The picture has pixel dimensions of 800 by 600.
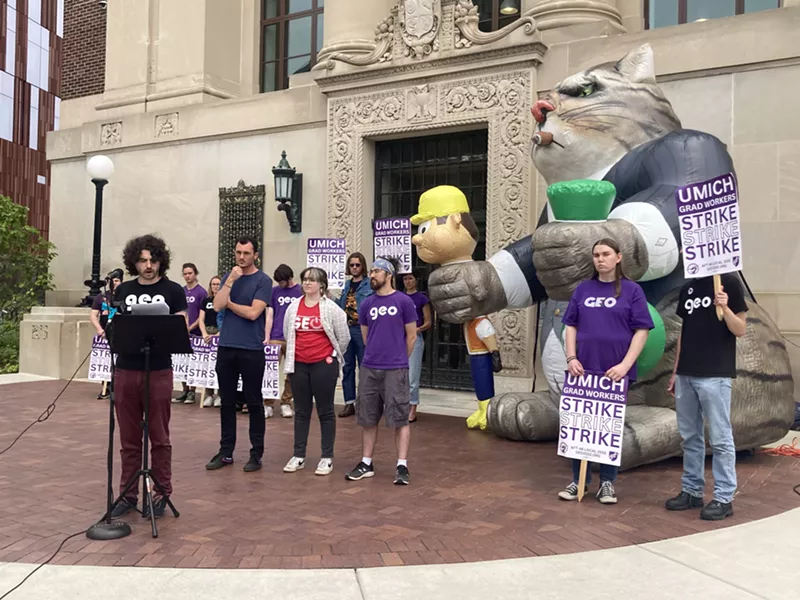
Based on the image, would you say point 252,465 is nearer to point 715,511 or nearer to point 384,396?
point 384,396

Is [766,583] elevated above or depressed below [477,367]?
below

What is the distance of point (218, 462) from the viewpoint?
6281 mm

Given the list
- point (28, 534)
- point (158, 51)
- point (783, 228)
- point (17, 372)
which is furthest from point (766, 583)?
point (158, 51)

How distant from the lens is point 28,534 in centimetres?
453

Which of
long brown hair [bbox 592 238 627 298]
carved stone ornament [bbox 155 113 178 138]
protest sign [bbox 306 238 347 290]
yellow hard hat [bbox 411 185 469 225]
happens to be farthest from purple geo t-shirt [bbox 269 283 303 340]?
carved stone ornament [bbox 155 113 178 138]

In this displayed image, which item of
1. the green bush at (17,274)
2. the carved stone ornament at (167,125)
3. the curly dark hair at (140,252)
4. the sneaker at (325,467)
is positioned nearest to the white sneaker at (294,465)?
the sneaker at (325,467)

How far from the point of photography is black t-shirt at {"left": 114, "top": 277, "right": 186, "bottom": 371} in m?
4.84

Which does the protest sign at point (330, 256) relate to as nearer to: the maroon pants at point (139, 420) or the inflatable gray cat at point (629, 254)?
the inflatable gray cat at point (629, 254)

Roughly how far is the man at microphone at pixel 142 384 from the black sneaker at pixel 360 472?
143cm

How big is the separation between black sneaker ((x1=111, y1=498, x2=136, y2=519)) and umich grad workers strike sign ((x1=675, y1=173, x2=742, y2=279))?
3807 mm

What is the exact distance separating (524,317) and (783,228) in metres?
3.24

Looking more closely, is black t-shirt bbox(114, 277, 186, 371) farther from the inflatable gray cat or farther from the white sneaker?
the inflatable gray cat

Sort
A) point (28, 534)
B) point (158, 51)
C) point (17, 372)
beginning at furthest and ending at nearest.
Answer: point (158, 51) → point (17, 372) → point (28, 534)

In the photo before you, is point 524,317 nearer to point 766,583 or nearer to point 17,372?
point 766,583
